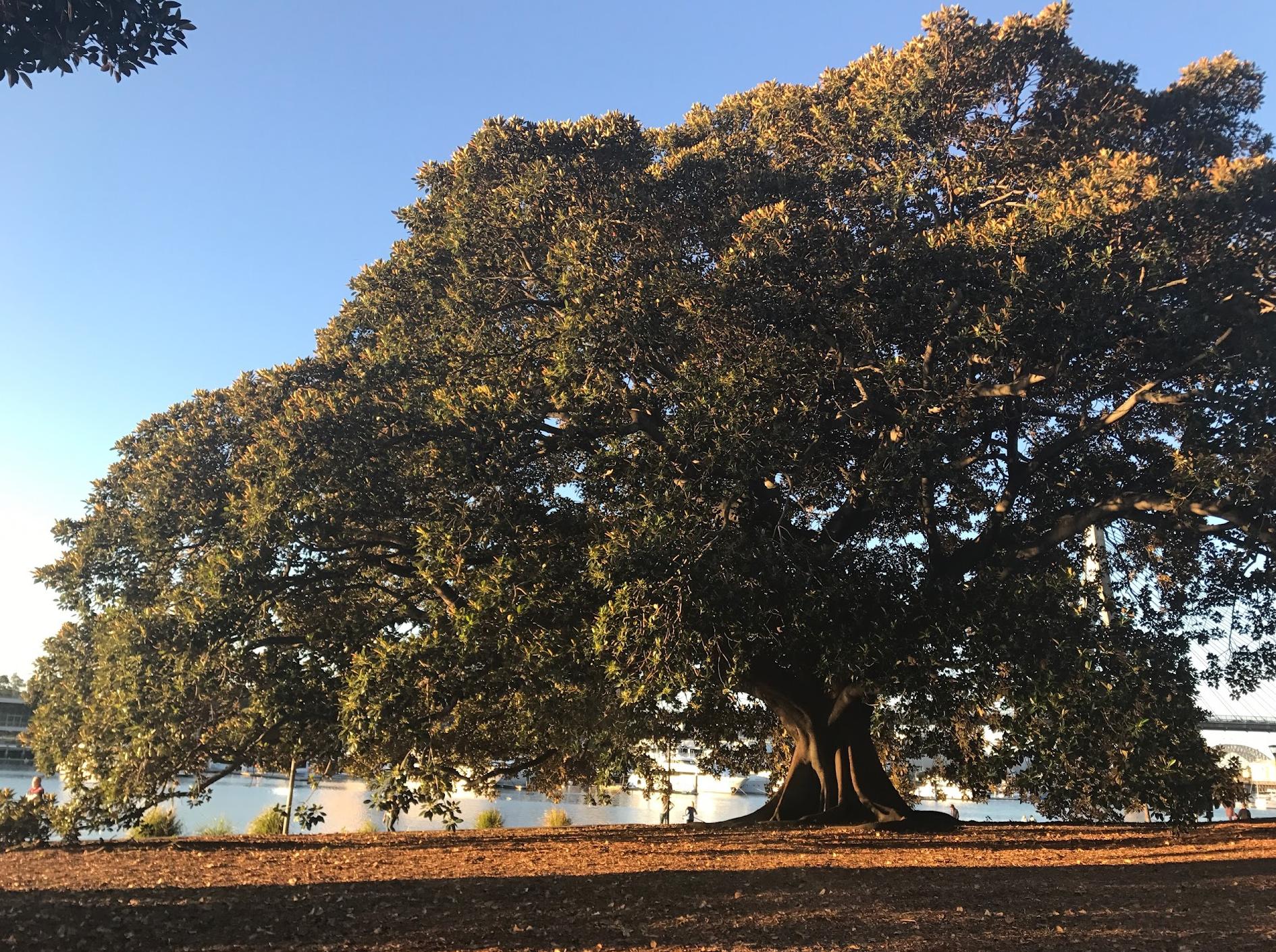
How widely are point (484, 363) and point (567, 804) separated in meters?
40.9

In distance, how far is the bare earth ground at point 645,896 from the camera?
592 centimetres

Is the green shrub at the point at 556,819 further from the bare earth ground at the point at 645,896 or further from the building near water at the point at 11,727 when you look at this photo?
the building near water at the point at 11,727

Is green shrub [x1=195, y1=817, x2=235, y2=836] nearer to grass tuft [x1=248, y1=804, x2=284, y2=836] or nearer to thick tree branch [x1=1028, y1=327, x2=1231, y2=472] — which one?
grass tuft [x1=248, y1=804, x2=284, y2=836]

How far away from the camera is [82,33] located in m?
5.82

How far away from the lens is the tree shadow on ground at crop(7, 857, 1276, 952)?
19.2 ft

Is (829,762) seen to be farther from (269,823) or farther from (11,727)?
(11,727)

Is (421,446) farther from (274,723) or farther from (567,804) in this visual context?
(567,804)

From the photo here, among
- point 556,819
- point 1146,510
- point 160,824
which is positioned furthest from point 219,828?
point 1146,510

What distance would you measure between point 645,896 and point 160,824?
42.0 ft

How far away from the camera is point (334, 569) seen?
12.8 m

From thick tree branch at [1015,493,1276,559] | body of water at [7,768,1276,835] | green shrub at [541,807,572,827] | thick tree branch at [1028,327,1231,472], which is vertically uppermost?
thick tree branch at [1028,327,1231,472]

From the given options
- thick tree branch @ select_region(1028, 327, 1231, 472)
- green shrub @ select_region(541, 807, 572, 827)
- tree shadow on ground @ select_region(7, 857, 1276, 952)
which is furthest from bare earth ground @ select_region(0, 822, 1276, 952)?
green shrub @ select_region(541, 807, 572, 827)

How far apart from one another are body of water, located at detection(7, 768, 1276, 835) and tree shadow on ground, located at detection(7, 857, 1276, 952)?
4080mm

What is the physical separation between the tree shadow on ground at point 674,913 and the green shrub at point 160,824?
741cm
